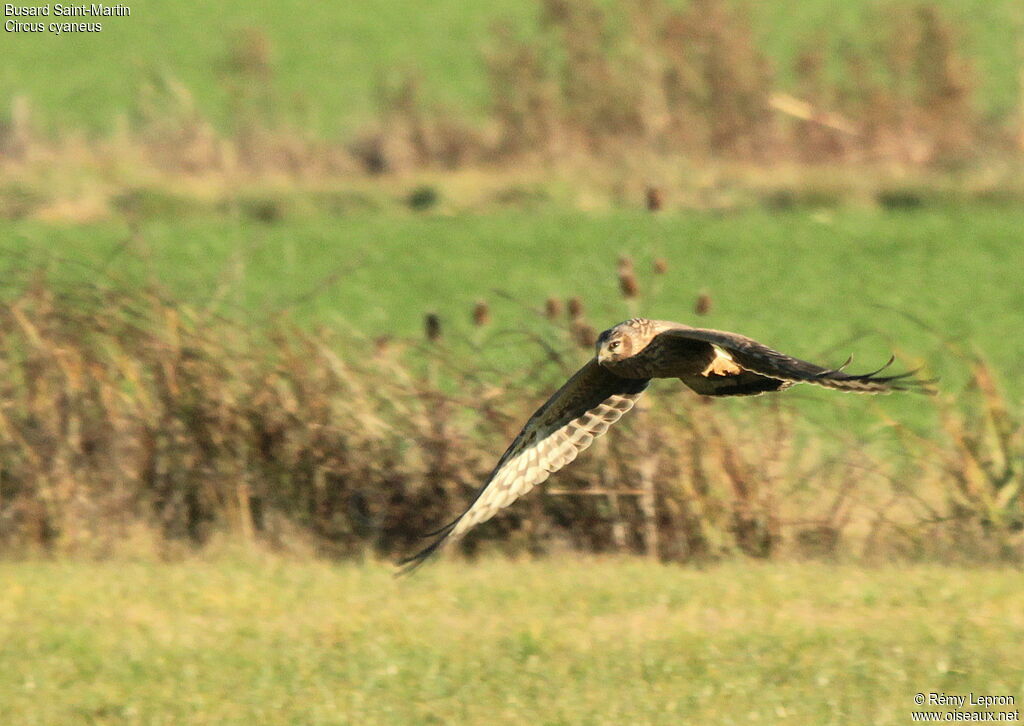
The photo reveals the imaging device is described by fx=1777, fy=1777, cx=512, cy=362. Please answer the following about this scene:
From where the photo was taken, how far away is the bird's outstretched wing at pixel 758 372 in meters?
5.01

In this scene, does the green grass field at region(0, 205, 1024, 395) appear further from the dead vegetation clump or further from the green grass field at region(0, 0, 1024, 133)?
the green grass field at region(0, 0, 1024, 133)

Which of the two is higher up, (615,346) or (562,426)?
(615,346)

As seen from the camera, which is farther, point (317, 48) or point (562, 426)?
point (317, 48)

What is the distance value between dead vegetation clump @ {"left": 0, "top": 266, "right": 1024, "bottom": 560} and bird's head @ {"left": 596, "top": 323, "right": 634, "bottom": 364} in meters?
3.96

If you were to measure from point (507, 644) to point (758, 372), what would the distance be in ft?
10.4

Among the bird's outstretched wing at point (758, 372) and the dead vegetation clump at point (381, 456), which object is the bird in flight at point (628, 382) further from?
the dead vegetation clump at point (381, 456)

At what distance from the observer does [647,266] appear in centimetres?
1734

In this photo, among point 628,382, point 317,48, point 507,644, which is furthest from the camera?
point 317,48

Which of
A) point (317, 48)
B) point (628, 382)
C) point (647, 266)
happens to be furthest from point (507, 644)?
point (317, 48)

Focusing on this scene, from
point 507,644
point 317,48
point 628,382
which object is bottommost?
point 507,644

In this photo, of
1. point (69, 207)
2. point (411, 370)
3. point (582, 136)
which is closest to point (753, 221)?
point (582, 136)

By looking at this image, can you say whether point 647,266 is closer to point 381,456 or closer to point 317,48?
point 381,456

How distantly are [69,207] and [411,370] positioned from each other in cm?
1381

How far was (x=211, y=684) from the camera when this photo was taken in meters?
7.73
